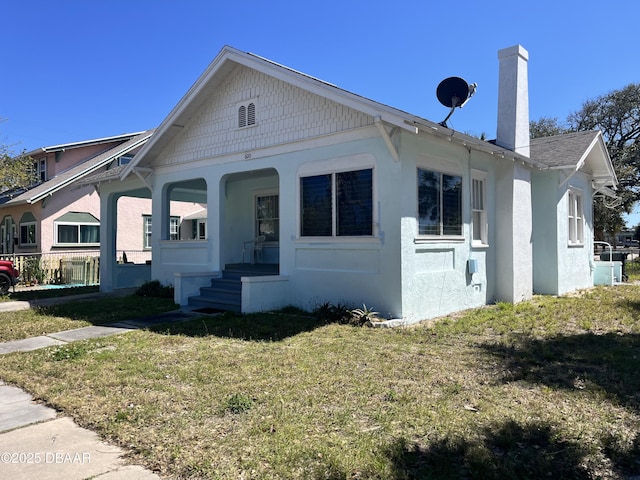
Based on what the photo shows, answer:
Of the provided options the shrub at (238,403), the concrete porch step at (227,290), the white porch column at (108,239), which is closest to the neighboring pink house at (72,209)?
the white porch column at (108,239)

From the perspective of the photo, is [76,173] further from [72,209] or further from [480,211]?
[480,211]

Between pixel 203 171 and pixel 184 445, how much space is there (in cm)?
1000

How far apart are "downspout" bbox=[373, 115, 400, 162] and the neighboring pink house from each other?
15.4 meters

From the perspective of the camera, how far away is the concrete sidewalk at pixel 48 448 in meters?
3.42

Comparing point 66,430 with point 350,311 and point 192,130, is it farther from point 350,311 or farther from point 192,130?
point 192,130

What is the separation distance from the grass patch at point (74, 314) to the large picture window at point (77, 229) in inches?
443

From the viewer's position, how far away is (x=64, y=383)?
5480 mm

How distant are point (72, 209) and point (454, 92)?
19.6m

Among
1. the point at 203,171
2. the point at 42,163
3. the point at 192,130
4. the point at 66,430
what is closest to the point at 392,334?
the point at 66,430

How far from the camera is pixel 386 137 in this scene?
8703 mm

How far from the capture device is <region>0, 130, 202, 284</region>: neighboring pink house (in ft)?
72.3

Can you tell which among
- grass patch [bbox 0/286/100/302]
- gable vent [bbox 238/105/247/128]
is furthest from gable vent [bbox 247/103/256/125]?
grass patch [bbox 0/286/100/302]

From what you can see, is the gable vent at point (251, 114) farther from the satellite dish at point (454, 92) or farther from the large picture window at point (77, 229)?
the large picture window at point (77, 229)

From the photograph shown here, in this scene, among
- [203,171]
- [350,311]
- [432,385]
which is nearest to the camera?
[432,385]
